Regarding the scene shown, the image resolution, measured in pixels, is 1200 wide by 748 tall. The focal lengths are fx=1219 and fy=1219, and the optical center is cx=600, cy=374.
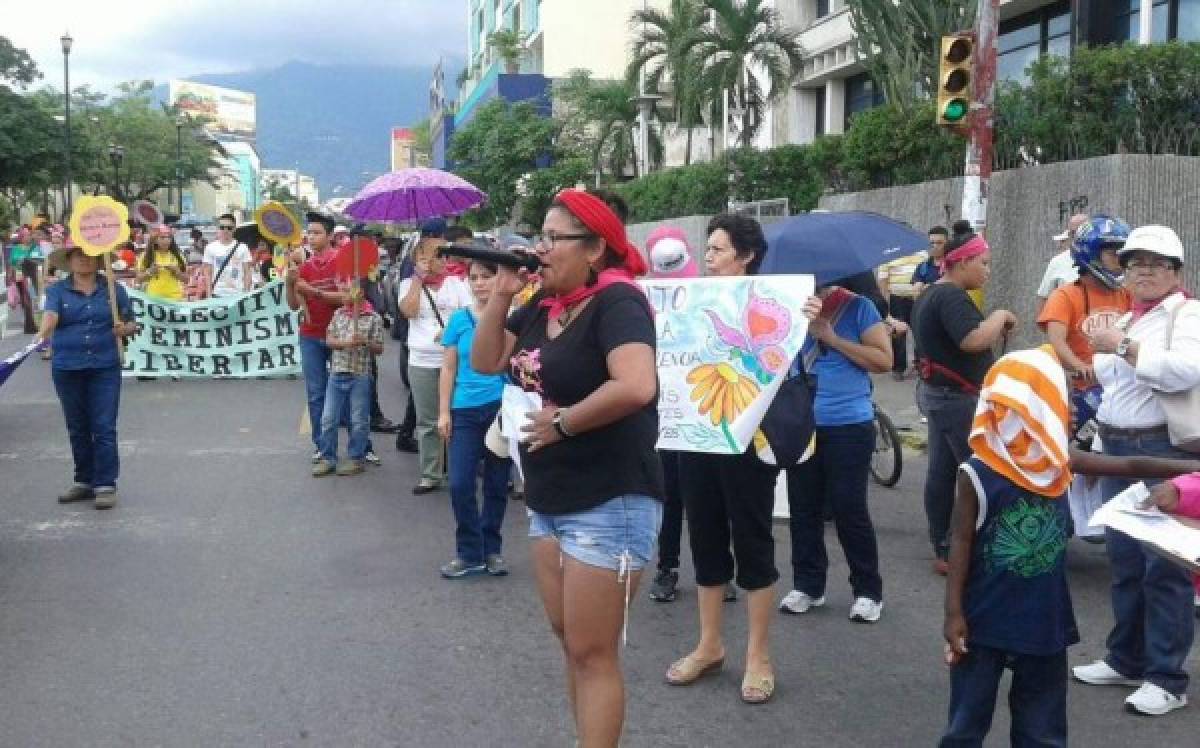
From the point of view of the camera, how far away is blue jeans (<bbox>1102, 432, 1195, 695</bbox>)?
14.9 feet

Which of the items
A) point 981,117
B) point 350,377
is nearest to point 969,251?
point 350,377

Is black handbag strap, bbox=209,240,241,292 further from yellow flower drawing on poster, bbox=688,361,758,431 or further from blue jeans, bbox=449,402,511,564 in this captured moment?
yellow flower drawing on poster, bbox=688,361,758,431

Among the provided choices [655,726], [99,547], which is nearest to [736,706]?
[655,726]

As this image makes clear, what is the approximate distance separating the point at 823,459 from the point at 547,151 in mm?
35091

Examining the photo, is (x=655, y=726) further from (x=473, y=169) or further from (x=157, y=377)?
(x=473, y=169)

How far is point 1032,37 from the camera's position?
23.5 metres

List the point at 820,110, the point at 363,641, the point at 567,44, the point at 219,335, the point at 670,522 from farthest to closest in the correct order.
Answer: the point at 567,44, the point at 820,110, the point at 219,335, the point at 670,522, the point at 363,641

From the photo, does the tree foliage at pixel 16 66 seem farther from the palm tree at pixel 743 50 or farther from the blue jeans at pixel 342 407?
the blue jeans at pixel 342 407

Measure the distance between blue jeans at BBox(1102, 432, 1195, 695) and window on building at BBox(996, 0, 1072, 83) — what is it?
1849cm

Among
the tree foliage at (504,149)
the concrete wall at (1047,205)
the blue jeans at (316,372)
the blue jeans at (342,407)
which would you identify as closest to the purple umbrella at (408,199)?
the blue jeans at (316,372)

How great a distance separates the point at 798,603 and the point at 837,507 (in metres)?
0.52

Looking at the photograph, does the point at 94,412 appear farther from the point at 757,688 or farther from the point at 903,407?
the point at 903,407

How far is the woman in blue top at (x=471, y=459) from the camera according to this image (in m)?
6.45

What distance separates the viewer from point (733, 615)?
5.80 m
